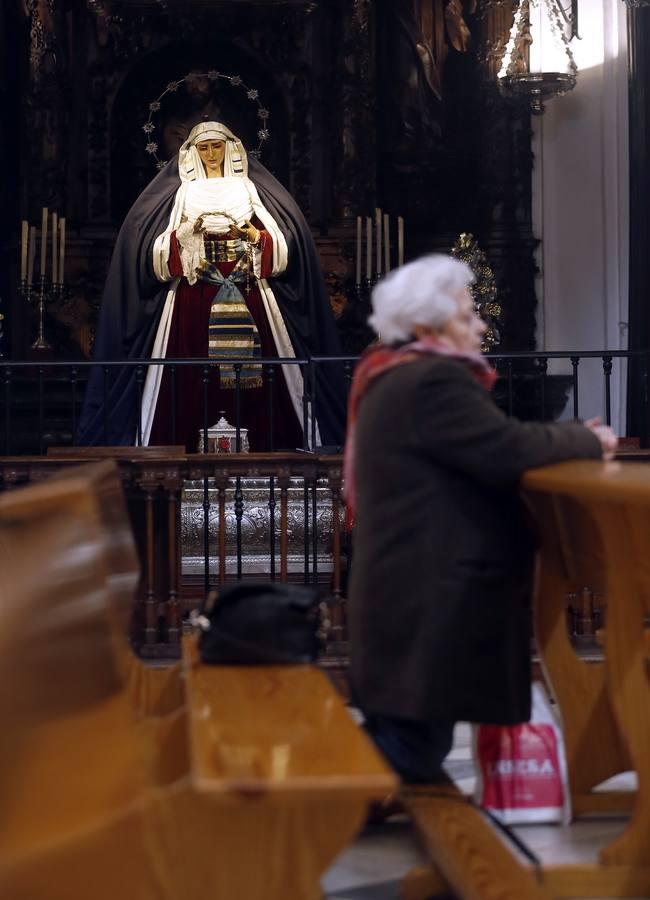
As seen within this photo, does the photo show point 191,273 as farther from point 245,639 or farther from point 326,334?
point 245,639

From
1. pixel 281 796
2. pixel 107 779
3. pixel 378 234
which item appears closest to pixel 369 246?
pixel 378 234

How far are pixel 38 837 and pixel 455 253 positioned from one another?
9470 millimetres

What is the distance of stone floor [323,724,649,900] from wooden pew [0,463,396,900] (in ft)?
3.19

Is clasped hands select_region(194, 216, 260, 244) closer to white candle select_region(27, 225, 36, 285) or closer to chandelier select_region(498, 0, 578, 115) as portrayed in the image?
white candle select_region(27, 225, 36, 285)

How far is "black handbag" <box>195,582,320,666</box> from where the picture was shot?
3301mm

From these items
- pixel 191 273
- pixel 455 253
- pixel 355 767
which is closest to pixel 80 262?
pixel 191 273

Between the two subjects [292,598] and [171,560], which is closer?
[292,598]

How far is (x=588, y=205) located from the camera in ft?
37.9

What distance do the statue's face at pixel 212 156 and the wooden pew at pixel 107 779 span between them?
323 inches

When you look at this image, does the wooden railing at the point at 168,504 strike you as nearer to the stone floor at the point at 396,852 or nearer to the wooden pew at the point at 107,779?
the stone floor at the point at 396,852

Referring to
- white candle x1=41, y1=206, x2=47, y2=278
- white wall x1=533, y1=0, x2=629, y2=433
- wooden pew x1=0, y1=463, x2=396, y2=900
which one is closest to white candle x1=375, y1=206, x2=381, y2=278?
white wall x1=533, y1=0, x2=629, y2=433

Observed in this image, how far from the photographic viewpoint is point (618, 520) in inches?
124

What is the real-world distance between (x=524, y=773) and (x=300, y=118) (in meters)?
8.50

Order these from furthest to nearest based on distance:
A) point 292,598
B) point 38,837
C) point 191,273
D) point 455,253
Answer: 1. point 455,253
2. point 191,273
3. point 292,598
4. point 38,837
